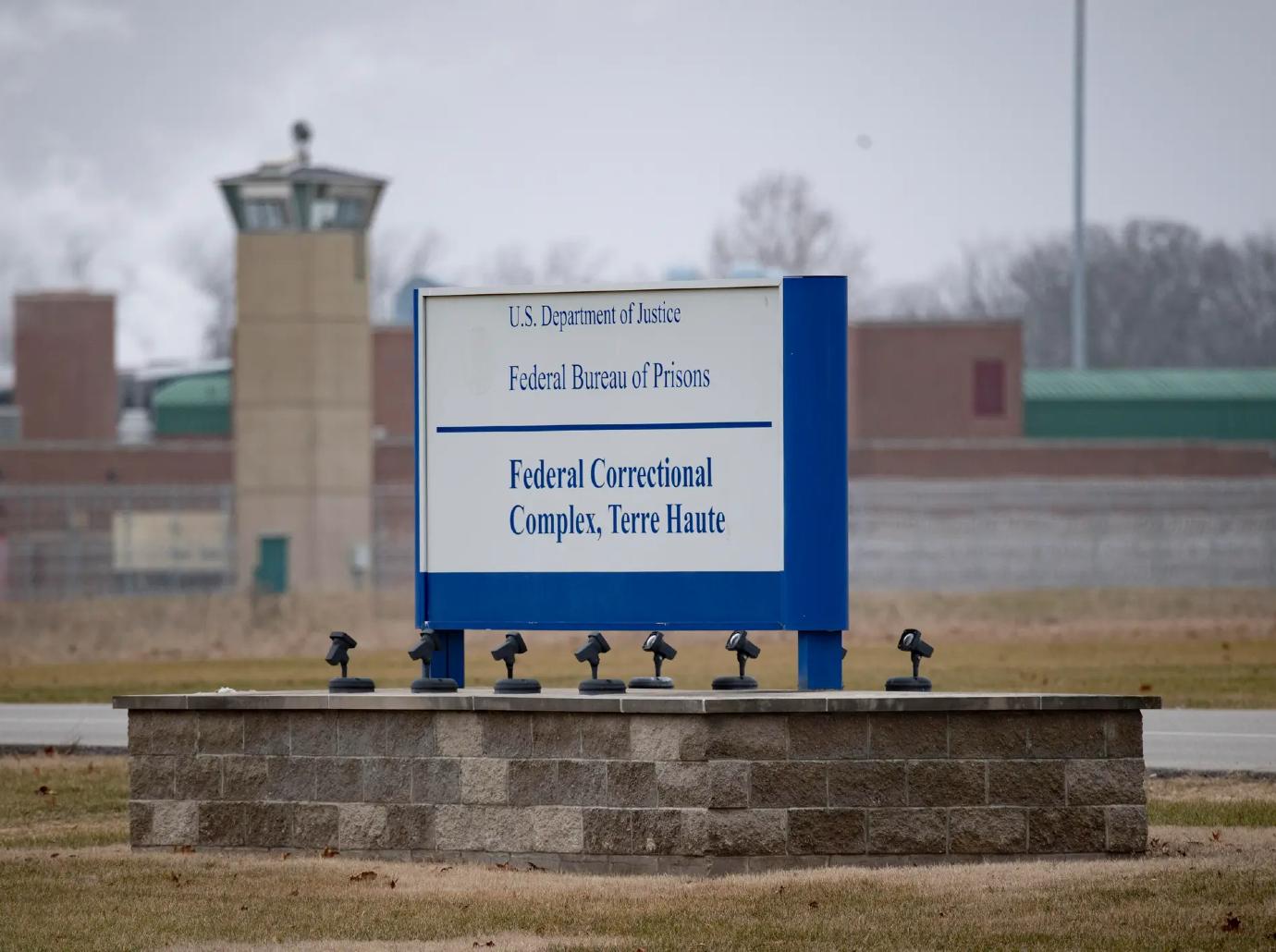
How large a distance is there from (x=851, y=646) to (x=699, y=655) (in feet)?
9.26

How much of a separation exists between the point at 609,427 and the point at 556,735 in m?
1.89

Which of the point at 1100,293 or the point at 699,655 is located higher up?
the point at 1100,293

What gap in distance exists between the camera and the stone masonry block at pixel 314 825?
1161 cm

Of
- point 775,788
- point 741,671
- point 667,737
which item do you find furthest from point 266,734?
point 775,788

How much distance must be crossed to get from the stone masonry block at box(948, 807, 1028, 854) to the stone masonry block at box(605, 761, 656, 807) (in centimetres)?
156

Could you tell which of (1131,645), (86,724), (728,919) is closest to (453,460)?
(728,919)

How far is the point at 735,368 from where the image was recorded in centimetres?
1196

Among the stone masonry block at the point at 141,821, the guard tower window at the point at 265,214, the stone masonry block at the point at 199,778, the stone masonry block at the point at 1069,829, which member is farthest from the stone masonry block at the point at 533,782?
the guard tower window at the point at 265,214

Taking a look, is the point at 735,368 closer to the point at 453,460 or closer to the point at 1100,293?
the point at 453,460

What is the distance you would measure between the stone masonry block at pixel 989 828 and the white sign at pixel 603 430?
1791 mm

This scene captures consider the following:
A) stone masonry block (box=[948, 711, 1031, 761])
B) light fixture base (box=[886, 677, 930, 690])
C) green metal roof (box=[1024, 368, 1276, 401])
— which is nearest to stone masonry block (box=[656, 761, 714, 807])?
stone masonry block (box=[948, 711, 1031, 761])

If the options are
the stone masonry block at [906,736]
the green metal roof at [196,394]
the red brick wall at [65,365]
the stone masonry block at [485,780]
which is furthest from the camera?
the green metal roof at [196,394]

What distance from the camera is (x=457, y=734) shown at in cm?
1140

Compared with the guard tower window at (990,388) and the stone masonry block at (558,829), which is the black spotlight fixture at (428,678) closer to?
the stone masonry block at (558,829)
